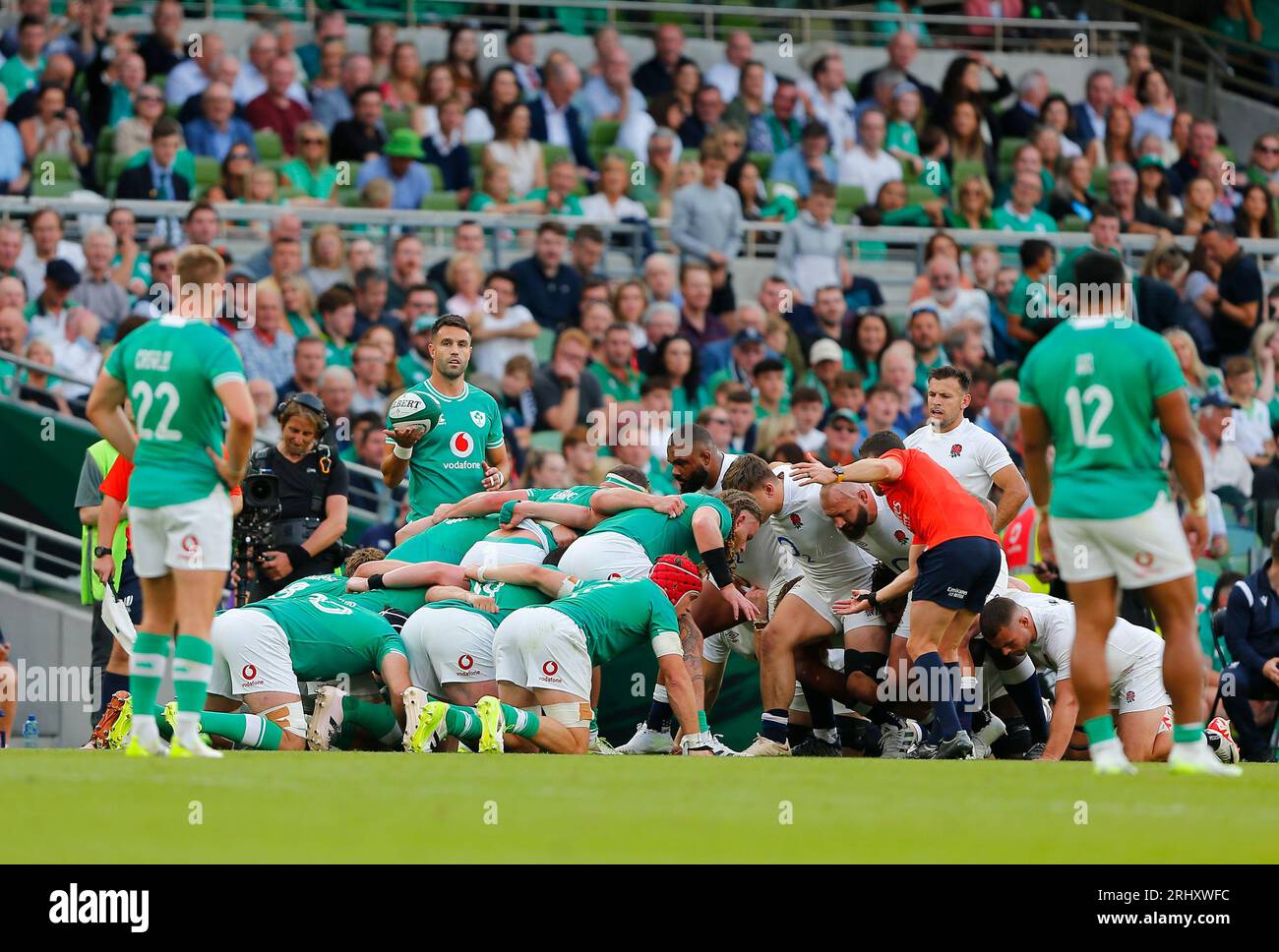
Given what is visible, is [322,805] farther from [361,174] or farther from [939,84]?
[939,84]

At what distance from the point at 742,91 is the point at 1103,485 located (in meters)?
12.4

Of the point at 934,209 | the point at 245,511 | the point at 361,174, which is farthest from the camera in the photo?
the point at 934,209

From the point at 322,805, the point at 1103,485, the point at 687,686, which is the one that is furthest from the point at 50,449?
the point at 1103,485

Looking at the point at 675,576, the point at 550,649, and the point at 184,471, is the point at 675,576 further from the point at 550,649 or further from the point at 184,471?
the point at 184,471

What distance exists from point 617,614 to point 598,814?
345cm

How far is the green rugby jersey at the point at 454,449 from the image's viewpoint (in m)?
12.1

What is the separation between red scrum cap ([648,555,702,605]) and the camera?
11594 mm

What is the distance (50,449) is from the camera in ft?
44.5

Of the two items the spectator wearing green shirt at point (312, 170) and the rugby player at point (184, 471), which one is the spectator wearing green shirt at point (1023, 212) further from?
the rugby player at point (184, 471)

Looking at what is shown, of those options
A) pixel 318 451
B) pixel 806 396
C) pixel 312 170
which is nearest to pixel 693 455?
pixel 318 451

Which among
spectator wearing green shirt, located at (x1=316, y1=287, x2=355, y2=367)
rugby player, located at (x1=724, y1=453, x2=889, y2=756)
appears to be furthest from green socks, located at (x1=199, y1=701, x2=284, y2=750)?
spectator wearing green shirt, located at (x1=316, y1=287, x2=355, y2=367)

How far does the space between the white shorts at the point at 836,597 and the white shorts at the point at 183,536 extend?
4.03 m

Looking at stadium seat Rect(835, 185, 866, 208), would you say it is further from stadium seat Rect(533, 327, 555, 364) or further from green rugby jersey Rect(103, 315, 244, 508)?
green rugby jersey Rect(103, 315, 244, 508)

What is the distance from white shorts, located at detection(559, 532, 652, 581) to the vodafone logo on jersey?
46.1 inches
